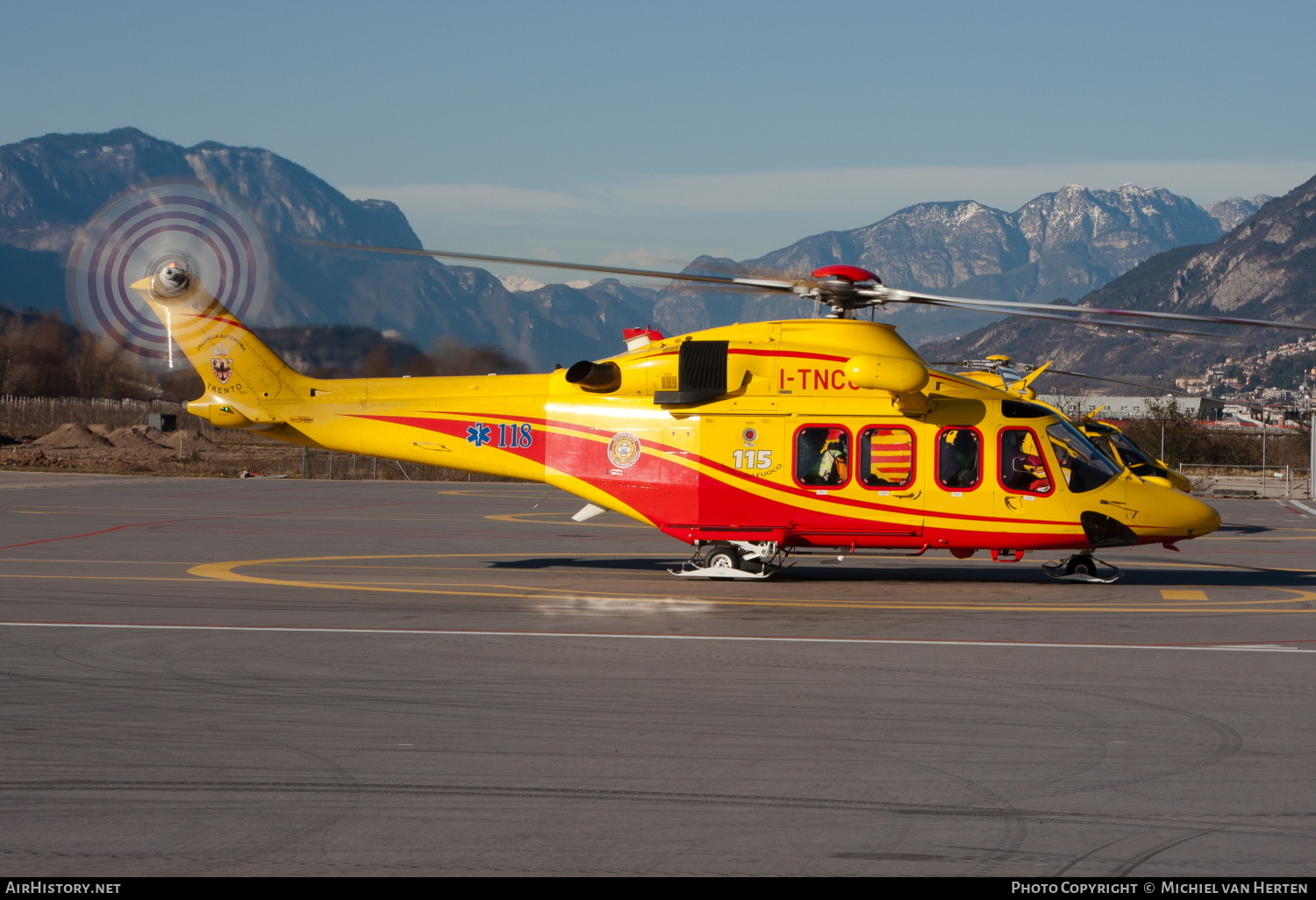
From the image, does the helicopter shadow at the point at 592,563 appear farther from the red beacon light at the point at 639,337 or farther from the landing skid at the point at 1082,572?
the landing skid at the point at 1082,572

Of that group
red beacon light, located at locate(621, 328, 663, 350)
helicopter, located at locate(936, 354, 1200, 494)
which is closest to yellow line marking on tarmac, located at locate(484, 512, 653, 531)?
red beacon light, located at locate(621, 328, 663, 350)

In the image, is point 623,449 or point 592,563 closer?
point 623,449

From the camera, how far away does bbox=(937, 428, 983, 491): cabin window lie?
53.7 ft

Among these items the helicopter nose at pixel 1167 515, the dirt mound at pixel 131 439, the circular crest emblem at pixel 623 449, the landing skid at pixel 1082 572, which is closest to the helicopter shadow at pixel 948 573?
the landing skid at pixel 1082 572

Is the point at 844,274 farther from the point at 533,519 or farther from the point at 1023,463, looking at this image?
the point at 533,519

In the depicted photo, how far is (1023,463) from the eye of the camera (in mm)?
16266

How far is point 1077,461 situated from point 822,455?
3584mm

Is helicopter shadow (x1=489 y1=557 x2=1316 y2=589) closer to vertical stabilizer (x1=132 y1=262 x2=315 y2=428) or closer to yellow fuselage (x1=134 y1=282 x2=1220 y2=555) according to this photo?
yellow fuselage (x1=134 y1=282 x2=1220 y2=555)

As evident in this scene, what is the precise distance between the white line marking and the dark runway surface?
0.06 m

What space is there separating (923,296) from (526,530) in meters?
11.5

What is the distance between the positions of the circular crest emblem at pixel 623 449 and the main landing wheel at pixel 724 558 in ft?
5.95

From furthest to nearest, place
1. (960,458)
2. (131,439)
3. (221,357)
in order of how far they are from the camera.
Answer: (131,439)
(221,357)
(960,458)

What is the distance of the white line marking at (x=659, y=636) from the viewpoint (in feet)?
39.5

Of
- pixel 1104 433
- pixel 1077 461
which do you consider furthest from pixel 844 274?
pixel 1104 433
